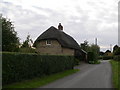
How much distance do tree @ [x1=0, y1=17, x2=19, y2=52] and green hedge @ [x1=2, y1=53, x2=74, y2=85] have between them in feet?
27.5

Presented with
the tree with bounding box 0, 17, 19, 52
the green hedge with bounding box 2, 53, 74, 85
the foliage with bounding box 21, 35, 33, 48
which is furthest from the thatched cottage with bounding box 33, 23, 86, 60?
the green hedge with bounding box 2, 53, 74, 85

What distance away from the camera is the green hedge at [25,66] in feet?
40.6

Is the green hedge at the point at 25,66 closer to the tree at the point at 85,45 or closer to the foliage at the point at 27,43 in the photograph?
the foliage at the point at 27,43

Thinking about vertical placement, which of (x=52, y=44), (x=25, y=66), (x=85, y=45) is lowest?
(x=25, y=66)

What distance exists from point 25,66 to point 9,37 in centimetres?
1405

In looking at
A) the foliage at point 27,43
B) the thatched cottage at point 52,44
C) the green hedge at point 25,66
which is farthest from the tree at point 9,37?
the thatched cottage at point 52,44

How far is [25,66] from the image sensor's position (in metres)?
14.8

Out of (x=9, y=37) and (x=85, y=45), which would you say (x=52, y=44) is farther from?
(x=85, y=45)

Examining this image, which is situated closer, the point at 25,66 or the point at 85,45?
the point at 25,66

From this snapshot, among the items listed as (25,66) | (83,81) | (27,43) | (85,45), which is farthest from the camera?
(85,45)

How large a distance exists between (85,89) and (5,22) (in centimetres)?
2030

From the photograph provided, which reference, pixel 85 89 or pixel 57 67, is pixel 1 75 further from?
pixel 57 67

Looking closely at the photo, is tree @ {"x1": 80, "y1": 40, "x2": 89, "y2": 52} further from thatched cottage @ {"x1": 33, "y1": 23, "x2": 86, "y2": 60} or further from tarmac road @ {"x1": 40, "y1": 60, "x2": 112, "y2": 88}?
tarmac road @ {"x1": 40, "y1": 60, "x2": 112, "y2": 88}

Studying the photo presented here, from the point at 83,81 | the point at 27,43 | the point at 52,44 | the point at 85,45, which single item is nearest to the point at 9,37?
the point at 27,43
